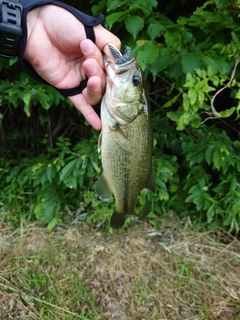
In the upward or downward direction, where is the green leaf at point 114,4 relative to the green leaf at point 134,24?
upward

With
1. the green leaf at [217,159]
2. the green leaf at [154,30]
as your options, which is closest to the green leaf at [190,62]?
the green leaf at [154,30]

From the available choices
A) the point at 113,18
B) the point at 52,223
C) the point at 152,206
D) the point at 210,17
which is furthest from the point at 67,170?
the point at 210,17

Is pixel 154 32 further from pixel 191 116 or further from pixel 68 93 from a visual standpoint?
pixel 68 93

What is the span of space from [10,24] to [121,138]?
2.33 feet

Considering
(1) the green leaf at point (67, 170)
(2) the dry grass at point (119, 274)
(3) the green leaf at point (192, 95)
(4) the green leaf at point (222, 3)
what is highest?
(4) the green leaf at point (222, 3)

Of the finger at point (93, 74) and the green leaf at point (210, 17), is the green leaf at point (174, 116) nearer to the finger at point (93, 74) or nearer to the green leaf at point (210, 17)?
the green leaf at point (210, 17)

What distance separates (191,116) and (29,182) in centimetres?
160

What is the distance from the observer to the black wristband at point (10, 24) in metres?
1.53

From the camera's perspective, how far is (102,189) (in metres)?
1.89

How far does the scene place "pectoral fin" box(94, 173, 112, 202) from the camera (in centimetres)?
187

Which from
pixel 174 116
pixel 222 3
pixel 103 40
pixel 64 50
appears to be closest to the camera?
pixel 103 40

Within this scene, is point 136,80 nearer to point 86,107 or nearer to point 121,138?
point 121,138

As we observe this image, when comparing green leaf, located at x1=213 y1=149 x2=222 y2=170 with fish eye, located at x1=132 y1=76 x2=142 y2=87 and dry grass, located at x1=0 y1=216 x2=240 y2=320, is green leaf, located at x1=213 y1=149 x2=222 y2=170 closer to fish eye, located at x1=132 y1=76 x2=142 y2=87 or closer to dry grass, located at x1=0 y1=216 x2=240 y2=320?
dry grass, located at x1=0 y1=216 x2=240 y2=320

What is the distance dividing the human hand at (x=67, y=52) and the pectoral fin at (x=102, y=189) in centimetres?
30
